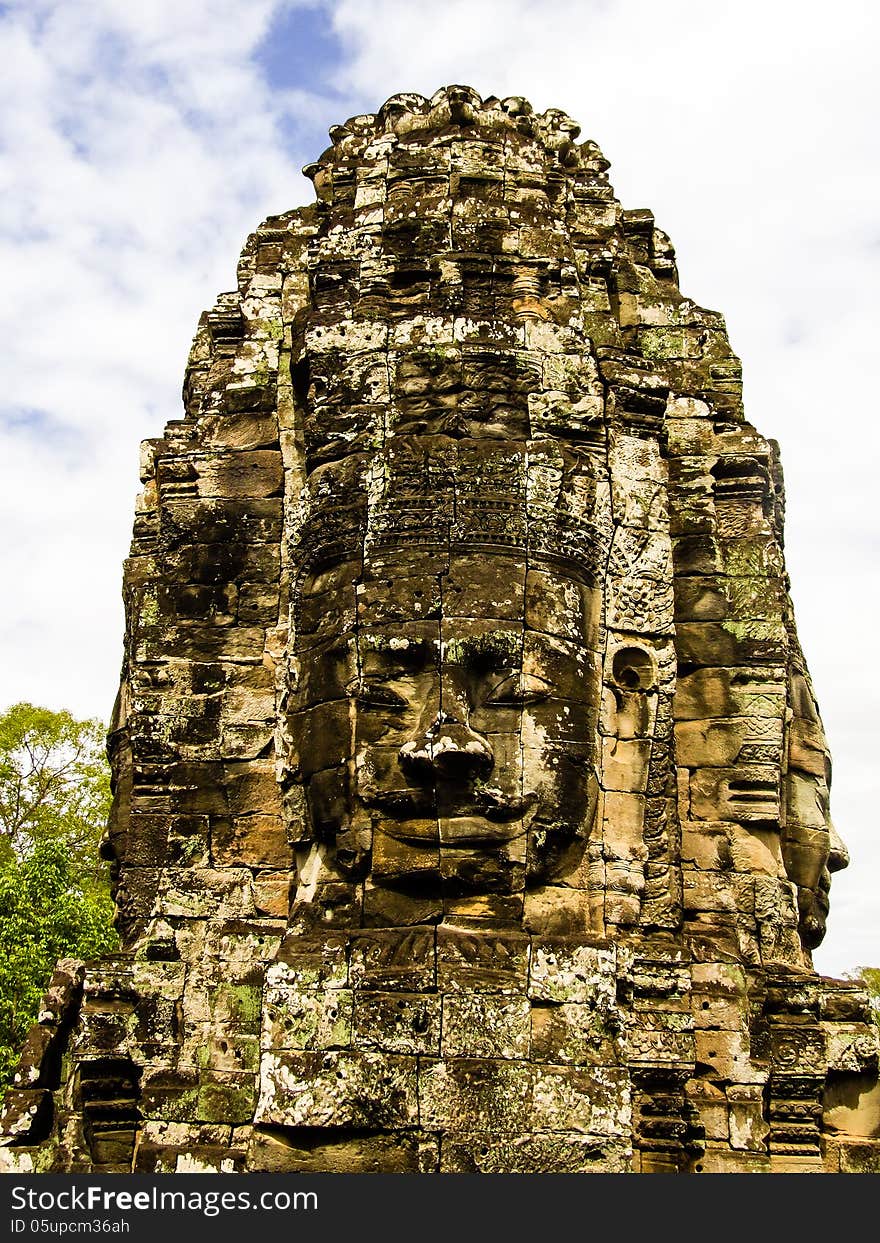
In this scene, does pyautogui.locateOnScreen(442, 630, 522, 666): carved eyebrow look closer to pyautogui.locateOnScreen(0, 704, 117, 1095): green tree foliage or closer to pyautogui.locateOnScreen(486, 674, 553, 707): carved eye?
pyautogui.locateOnScreen(486, 674, 553, 707): carved eye

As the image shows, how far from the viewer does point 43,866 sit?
1873 centimetres

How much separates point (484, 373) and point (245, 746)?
2.63 m

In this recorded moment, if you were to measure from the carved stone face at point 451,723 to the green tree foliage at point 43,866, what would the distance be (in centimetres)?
971

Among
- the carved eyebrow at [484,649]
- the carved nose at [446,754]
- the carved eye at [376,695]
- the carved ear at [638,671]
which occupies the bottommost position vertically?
the carved nose at [446,754]

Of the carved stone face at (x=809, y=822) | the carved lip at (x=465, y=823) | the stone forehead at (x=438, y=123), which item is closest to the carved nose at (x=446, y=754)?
the carved lip at (x=465, y=823)

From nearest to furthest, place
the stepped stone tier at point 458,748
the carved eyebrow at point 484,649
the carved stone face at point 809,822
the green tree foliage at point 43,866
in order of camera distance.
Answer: the stepped stone tier at point 458,748 → the carved eyebrow at point 484,649 → the carved stone face at point 809,822 → the green tree foliage at point 43,866

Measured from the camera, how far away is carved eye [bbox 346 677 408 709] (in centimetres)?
799

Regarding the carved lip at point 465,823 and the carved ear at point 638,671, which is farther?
the carved ear at point 638,671

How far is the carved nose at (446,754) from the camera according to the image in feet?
25.1

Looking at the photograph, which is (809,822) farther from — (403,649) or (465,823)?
(403,649)

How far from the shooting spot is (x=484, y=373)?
341 inches

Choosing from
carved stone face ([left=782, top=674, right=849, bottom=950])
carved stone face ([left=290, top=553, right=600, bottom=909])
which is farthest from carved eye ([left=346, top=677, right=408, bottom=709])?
carved stone face ([left=782, top=674, right=849, bottom=950])

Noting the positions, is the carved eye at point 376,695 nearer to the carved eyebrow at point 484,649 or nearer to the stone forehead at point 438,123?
the carved eyebrow at point 484,649

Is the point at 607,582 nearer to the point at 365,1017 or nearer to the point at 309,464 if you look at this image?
the point at 309,464
